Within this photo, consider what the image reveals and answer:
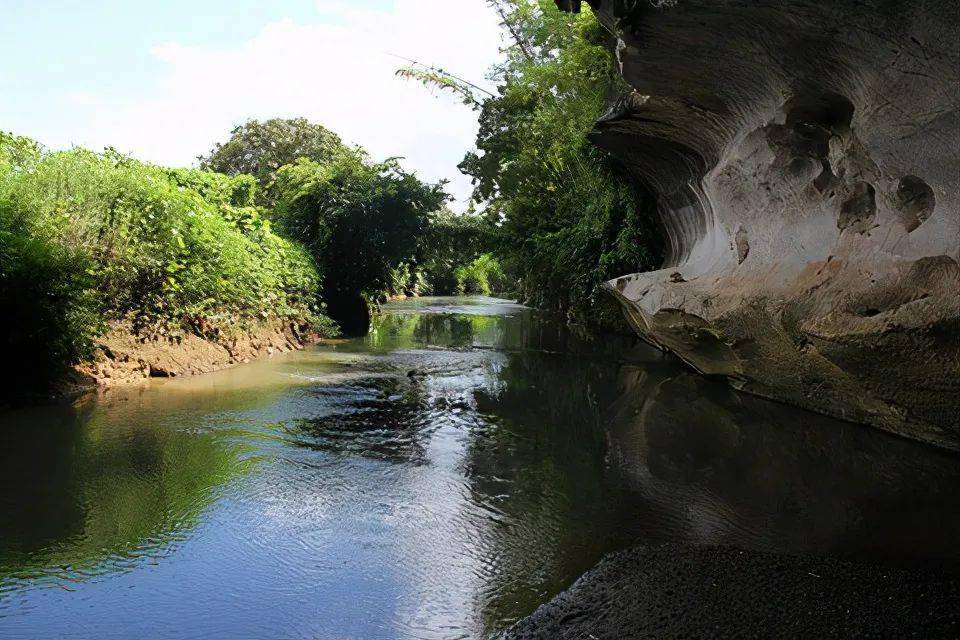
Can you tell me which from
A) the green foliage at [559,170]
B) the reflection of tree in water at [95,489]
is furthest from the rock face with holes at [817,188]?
the reflection of tree in water at [95,489]

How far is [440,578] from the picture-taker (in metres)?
4.09

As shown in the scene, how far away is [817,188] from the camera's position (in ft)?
26.9

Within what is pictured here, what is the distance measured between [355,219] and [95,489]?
42.5 feet

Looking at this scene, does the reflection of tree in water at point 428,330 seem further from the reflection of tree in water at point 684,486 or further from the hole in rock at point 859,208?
the hole in rock at point 859,208

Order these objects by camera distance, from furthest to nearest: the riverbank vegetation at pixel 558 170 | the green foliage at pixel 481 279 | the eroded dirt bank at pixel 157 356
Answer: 1. the green foliage at pixel 481 279
2. the riverbank vegetation at pixel 558 170
3. the eroded dirt bank at pixel 157 356

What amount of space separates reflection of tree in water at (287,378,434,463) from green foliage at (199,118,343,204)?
28.2m

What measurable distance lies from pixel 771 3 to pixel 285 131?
111 feet

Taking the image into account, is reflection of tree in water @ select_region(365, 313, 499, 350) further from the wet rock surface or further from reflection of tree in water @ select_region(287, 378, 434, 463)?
the wet rock surface

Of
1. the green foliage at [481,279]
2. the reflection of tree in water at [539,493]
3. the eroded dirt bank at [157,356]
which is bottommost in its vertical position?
the reflection of tree in water at [539,493]

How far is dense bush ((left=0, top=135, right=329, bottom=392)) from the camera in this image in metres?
8.09

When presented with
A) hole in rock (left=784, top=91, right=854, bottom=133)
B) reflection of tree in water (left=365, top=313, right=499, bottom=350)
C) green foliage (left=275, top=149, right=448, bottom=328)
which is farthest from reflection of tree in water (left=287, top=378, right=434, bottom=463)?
green foliage (left=275, top=149, right=448, bottom=328)

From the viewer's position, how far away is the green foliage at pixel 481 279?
171 feet

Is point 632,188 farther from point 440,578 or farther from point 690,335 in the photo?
point 440,578

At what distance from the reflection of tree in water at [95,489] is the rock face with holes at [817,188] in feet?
18.2
